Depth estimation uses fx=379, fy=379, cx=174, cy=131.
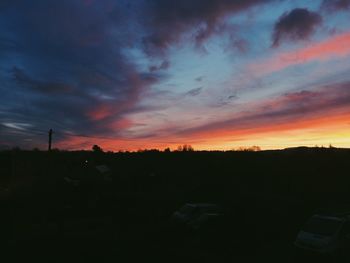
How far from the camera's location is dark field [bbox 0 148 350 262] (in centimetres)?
Result: 1738

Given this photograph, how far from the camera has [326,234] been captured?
15.7m

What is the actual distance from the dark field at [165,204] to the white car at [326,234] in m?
1.06

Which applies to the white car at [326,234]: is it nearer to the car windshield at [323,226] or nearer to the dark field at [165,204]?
the car windshield at [323,226]

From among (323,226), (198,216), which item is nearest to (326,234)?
(323,226)

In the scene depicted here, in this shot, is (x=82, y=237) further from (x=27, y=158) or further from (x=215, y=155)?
(x=215, y=155)

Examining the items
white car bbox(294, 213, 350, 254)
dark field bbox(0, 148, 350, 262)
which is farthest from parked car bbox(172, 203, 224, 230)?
white car bbox(294, 213, 350, 254)

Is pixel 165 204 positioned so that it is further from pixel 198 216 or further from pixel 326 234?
pixel 326 234

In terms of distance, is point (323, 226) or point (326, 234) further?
point (323, 226)

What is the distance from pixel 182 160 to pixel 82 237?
4184 cm

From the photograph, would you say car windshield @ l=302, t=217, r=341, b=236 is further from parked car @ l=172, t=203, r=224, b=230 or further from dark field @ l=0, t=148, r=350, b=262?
parked car @ l=172, t=203, r=224, b=230

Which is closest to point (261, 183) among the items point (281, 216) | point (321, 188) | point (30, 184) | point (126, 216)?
point (321, 188)

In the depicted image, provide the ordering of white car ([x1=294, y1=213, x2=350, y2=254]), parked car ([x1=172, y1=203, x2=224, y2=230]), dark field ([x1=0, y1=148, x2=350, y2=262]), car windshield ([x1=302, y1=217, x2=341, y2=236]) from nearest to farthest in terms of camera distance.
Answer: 1. white car ([x1=294, y1=213, x2=350, y2=254])
2. car windshield ([x1=302, y1=217, x2=341, y2=236])
3. dark field ([x1=0, y1=148, x2=350, y2=262])
4. parked car ([x1=172, y1=203, x2=224, y2=230])

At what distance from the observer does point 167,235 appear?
67.0 feet

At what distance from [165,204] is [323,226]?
1790 cm
